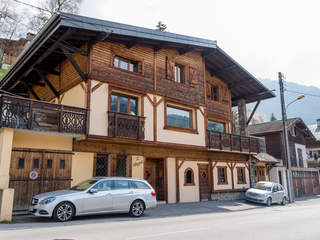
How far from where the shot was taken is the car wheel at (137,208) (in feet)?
35.0

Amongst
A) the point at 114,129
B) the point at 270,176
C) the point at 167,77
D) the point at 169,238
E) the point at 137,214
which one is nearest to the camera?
the point at 169,238

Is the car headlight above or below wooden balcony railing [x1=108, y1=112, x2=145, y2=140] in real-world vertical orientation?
below

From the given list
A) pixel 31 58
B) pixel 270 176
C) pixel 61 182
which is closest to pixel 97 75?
pixel 31 58

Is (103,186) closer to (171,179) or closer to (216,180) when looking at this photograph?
(171,179)

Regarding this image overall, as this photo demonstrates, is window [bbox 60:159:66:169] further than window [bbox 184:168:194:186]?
No

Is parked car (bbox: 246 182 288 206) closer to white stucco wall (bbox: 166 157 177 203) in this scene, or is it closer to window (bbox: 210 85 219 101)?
white stucco wall (bbox: 166 157 177 203)

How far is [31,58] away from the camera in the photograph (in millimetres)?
14555

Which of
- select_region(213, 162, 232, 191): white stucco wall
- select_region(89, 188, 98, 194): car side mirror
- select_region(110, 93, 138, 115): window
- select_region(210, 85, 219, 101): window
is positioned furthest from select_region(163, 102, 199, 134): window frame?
select_region(89, 188, 98, 194): car side mirror

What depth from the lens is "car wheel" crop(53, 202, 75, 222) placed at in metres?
8.83

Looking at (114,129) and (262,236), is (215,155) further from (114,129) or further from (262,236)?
(262,236)

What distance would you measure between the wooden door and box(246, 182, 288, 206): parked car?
3.14m

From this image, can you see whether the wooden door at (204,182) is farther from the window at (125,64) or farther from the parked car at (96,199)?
the window at (125,64)

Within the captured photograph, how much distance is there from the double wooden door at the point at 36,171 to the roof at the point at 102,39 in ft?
16.6

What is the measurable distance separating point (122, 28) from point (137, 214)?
8.77m
